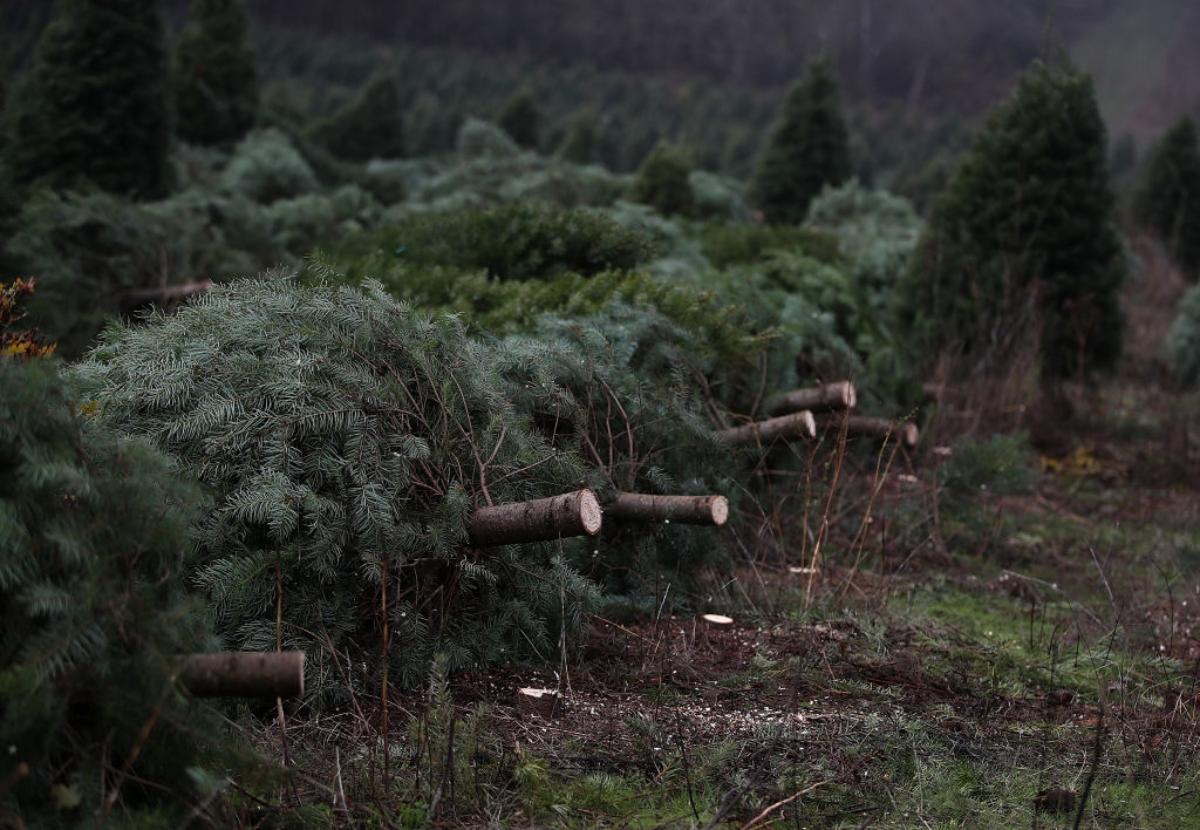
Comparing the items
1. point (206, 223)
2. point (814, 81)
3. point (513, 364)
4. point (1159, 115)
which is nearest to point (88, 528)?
point (513, 364)

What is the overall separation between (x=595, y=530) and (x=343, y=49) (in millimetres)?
49357

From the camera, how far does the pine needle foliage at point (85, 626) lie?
7.53 feet

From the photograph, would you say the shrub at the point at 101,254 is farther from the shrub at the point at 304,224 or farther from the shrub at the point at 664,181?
the shrub at the point at 664,181

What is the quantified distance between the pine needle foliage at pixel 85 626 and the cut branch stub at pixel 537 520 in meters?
1.13

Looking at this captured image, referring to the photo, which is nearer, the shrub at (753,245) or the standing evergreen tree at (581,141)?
the shrub at (753,245)

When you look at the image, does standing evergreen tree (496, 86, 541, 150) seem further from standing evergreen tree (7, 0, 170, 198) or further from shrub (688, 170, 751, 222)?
standing evergreen tree (7, 0, 170, 198)

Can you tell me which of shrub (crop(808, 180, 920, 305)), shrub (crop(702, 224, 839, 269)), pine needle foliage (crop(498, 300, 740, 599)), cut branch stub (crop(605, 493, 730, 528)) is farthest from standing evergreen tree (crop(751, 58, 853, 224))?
cut branch stub (crop(605, 493, 730, 528))

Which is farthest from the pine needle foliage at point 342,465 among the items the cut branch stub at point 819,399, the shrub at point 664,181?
the shrub at point 664,181

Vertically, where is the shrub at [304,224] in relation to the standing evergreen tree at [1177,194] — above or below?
below

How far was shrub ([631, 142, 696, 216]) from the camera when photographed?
46.6 ft

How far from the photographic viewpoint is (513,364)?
4562 millimetres

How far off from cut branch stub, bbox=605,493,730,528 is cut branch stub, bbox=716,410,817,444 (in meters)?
0.84

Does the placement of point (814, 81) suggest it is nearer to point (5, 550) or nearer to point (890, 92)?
point (5, 550)

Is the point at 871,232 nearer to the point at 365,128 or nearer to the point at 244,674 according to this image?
the point at 365,128
